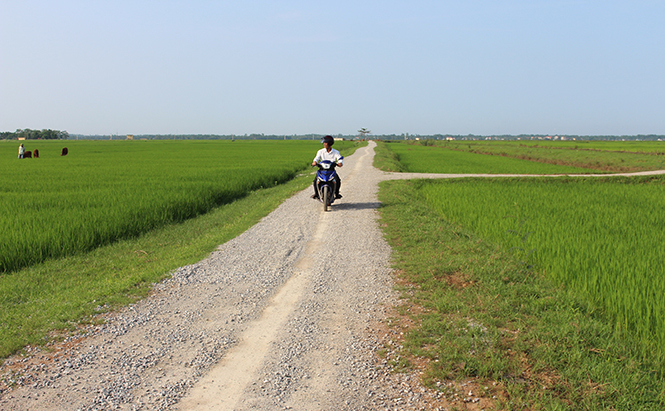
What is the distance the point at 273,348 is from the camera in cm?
397

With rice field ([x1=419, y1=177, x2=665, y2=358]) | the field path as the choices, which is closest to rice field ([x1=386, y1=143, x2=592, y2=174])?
rice field ([x1=419, y1=177, x2=665, y2=358])

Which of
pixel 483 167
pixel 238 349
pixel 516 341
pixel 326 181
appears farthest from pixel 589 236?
pixel 483 167

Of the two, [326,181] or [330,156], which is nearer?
[330,156]

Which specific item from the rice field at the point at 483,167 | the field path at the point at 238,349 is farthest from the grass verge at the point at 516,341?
the rice field at the point at 483,167

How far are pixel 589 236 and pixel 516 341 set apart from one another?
4.51 metres

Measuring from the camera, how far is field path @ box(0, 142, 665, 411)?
10.6ft

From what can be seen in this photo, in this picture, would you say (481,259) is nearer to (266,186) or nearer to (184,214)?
(184,214)

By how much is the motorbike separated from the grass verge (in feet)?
16.5

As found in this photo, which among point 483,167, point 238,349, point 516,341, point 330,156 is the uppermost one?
point 330,156

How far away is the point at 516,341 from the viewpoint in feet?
12.9

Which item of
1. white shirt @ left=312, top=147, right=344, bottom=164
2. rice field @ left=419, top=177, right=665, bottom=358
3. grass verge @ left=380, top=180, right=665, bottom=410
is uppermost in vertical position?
white shirt @ left=312, top=147, right=344, bottom=164

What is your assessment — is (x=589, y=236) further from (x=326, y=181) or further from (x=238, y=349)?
(x=238, y=349)

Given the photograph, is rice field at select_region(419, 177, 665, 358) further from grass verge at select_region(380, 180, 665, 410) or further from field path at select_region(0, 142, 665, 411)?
field path at select_region(0, 142, 665, 411)

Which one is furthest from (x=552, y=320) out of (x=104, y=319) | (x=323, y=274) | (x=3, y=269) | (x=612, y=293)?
(x=3, y=269)
